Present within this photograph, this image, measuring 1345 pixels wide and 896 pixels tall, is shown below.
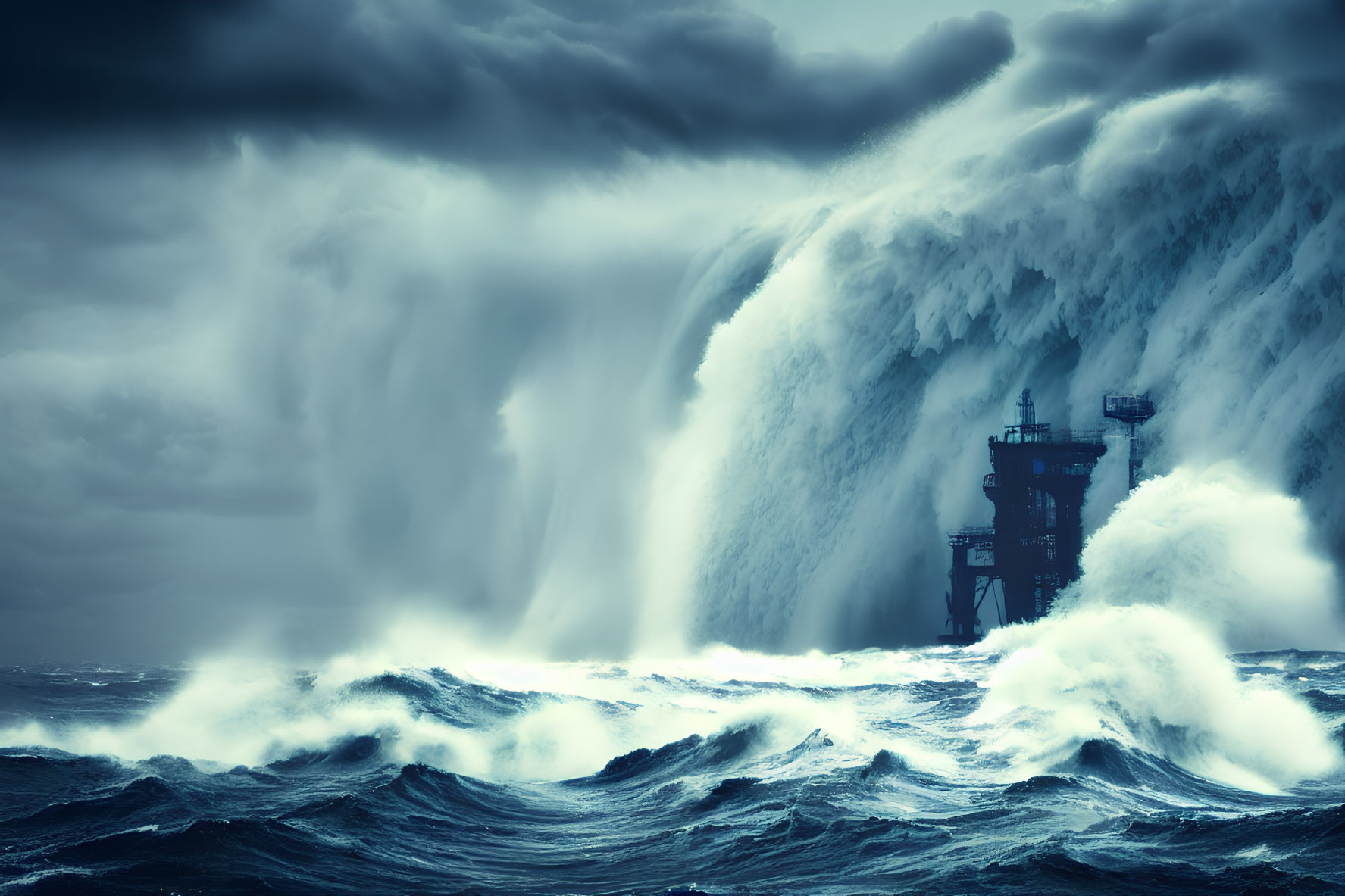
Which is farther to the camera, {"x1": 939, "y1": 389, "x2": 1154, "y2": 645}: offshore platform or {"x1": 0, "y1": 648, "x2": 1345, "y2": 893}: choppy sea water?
{"x1": 939, "y1": 389, "x2": 1154, "y2": 645}: offshore platform

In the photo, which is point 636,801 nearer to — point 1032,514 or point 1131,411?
point 1131,411

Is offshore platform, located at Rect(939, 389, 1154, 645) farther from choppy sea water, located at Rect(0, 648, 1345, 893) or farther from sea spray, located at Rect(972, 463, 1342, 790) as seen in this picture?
choppy sea water, located at Rect(0, 648, 1345, 893)

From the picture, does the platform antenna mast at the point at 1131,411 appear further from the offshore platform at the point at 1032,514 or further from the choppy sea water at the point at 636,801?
the choppy sea water at the point at 636,801

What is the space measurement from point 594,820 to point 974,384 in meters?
43.6

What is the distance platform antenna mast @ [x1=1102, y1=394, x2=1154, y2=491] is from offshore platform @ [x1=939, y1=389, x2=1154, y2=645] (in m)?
1.26

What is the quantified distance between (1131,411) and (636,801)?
127 ft

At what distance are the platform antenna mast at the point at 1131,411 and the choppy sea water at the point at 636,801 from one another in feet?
58.6

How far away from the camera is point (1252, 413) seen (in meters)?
48.8

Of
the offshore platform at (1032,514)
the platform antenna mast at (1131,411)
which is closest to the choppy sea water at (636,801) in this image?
the platform antenna mast at (1131,411)

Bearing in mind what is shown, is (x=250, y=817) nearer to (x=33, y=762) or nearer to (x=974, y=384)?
(x=33, y=762)

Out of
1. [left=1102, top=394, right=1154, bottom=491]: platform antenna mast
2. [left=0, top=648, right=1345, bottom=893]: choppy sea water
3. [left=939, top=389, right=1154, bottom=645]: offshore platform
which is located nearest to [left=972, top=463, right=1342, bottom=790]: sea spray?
[left=0, top=648, right=1345, bottom=893]: choppy sea water

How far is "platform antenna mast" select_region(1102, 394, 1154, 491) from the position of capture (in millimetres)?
52344

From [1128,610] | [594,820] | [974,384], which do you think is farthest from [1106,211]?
[594,820]

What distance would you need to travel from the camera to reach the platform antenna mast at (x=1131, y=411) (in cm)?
5234
